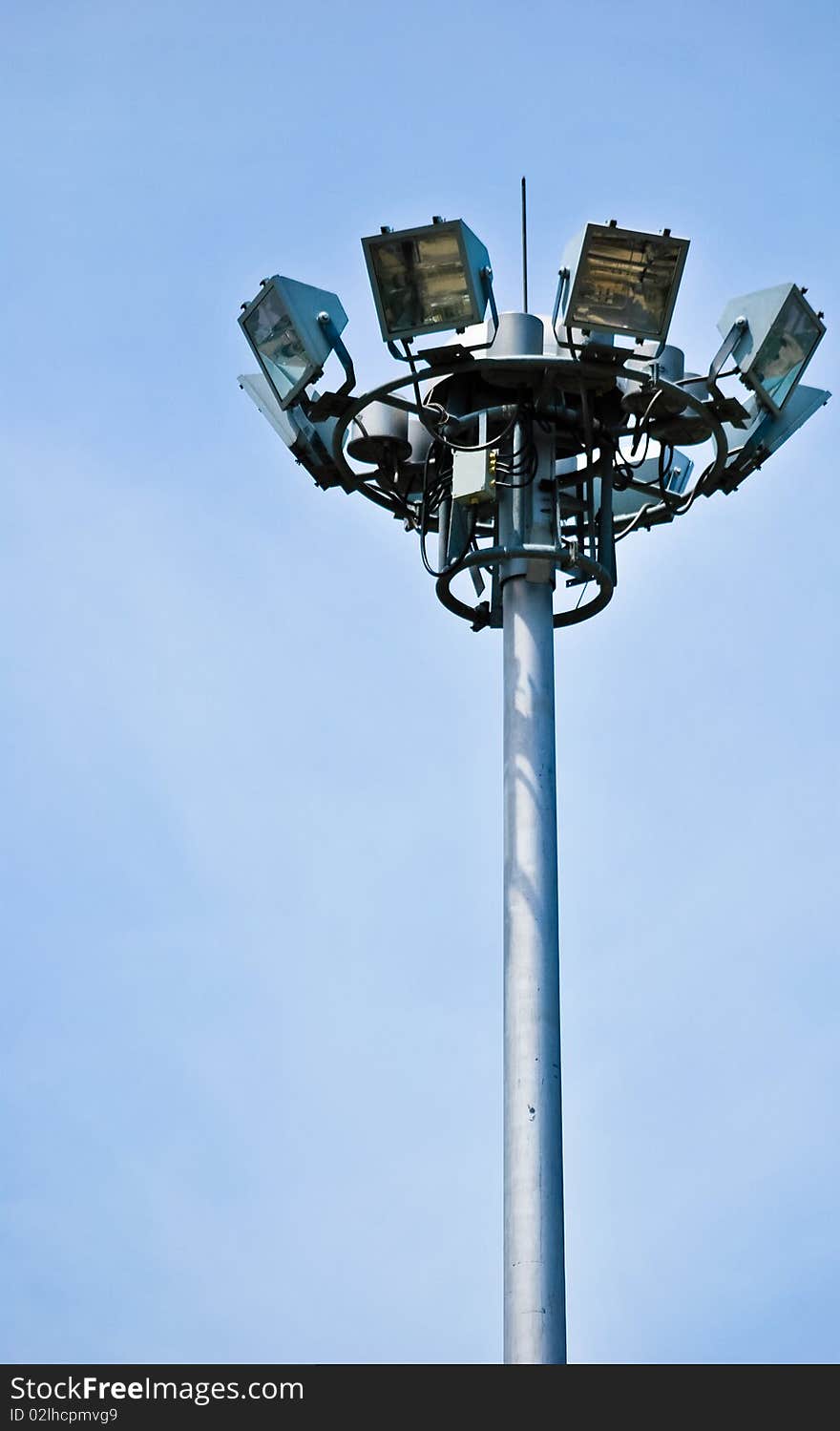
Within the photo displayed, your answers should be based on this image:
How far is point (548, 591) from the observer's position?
2062cm

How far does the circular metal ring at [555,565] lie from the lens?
2011 centimetres

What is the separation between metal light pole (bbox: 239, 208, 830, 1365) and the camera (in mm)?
18203

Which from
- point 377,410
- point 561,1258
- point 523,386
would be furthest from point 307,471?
point 561,1258

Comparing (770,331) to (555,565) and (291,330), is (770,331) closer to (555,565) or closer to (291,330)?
(555,565)

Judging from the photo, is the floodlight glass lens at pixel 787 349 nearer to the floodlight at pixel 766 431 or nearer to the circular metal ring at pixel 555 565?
the floodlight at pixel 766 431

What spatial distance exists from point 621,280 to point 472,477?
2.43 metres

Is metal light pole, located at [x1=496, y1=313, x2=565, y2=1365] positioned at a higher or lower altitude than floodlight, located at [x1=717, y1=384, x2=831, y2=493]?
lower

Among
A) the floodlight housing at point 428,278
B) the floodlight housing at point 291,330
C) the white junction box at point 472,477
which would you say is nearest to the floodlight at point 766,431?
the white junction box at point 472,477

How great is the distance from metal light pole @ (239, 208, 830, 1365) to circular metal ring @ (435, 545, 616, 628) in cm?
2

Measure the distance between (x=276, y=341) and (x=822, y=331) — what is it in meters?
5.56

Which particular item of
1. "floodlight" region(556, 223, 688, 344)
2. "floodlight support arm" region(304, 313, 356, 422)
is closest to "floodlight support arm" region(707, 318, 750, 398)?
"floodlight" region(556, 223, 688, 344)

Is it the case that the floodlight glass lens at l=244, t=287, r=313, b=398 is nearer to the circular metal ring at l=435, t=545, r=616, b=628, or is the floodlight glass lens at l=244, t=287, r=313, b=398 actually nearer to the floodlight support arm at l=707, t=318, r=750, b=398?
the circular metal ring at l=435, t=545, r=616, b=628

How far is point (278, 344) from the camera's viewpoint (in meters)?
19.9
